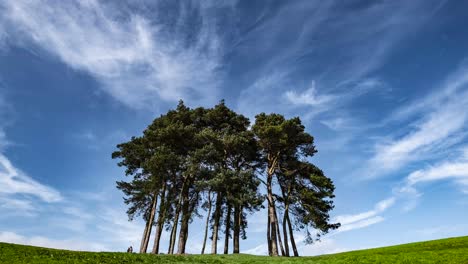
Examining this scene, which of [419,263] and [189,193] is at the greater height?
[189,193]

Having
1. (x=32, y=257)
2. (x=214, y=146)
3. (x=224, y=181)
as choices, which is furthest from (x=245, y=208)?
(x=32, y=257)

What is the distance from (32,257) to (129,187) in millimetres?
22452

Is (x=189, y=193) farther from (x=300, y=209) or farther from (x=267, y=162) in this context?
(x=300, y=209)

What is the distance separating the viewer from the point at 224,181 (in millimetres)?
35000

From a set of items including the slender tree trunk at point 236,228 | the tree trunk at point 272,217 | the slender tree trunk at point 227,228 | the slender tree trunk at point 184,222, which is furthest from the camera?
the slender tree trunk at point 227,228

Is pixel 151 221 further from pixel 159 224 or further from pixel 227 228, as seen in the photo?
pixel 227 228

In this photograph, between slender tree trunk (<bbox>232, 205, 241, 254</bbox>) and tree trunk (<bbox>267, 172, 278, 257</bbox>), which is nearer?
tree trunk (<bbox>267, 172, 278, 257</bbox>)

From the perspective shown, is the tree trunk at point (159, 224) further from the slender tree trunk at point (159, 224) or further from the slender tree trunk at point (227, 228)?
the slender tree trunk at point (227, 228)

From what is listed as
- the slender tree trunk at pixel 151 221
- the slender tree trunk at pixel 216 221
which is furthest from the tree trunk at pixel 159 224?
the slender tree trunk at pixel 216 221

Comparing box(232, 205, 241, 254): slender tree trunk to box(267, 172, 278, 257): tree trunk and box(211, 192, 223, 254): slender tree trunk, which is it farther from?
box(267, 172, 278, 257): tree trunk

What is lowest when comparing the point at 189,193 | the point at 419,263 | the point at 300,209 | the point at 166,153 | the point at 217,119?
the point at 419,263

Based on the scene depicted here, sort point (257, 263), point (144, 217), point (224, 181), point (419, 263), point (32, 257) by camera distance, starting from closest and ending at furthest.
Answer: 1. point (32, 257)
2. point (419, 263)
3. point (257, 263)
4. point (224, 181)
5. point (144, 217)

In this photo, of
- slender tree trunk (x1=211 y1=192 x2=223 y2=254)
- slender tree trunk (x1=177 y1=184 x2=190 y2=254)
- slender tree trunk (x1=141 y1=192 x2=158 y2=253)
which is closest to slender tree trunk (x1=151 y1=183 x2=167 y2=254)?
slender tree trunk (x1=141 y1=192 x2=158 y2=253)

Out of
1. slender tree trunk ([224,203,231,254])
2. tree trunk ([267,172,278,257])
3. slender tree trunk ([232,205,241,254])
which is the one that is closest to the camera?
tree trunk ([267,172,278,257])
